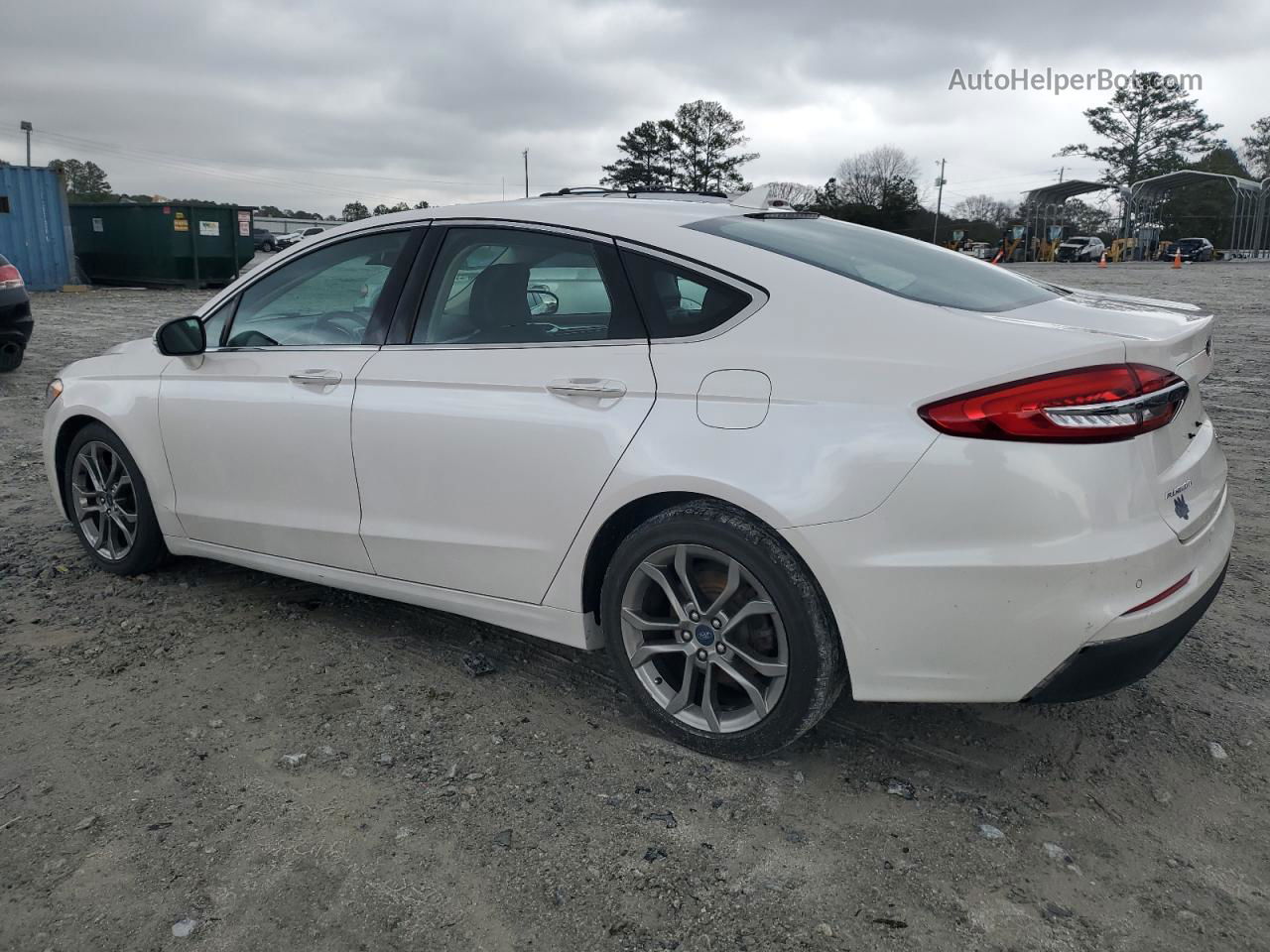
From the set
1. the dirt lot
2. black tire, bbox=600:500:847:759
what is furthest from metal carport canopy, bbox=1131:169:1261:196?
black tire, bbox=600:500:847:759

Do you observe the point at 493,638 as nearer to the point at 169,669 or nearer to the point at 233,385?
the point at 169,669

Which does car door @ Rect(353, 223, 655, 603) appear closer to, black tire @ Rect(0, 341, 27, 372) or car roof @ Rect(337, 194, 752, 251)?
car roof @ Rect(337, 194, 752, 251)

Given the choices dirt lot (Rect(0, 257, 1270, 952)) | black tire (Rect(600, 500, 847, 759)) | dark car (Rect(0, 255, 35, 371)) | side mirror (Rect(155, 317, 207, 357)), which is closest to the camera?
dirt lot (Rect(0, 257, 1270, 952))

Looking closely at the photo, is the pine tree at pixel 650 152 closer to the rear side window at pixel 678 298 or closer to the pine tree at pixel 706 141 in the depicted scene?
the pine tree at pixel 706 141

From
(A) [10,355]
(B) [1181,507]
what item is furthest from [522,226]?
(A) [10,355]

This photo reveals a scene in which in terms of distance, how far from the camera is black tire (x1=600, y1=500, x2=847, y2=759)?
2.59 metres

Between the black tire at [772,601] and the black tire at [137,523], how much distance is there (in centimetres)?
237

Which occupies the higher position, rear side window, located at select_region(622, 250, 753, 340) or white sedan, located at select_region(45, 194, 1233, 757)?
rear side window, located at select_region(622, 250, 753, 340)

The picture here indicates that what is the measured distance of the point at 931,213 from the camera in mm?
69188

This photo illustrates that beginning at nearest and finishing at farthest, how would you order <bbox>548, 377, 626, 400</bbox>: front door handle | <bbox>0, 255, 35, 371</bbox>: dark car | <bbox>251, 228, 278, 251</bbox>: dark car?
<bbox>548, 377, 626, 400</bbox>: front door handle → <bbox>0, 255, 35, 371</bbox>: dark car → <bbox>251, 228, 278, 251</bbox>: dark car

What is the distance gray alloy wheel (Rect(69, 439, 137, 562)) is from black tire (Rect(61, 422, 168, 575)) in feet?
0.05

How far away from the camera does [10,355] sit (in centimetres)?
1027

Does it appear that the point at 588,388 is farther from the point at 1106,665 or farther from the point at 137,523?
the point at 137,523

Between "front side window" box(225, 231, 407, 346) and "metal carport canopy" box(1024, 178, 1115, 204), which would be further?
"metal carport canopy" box(1024, 178, 1115, 204)
